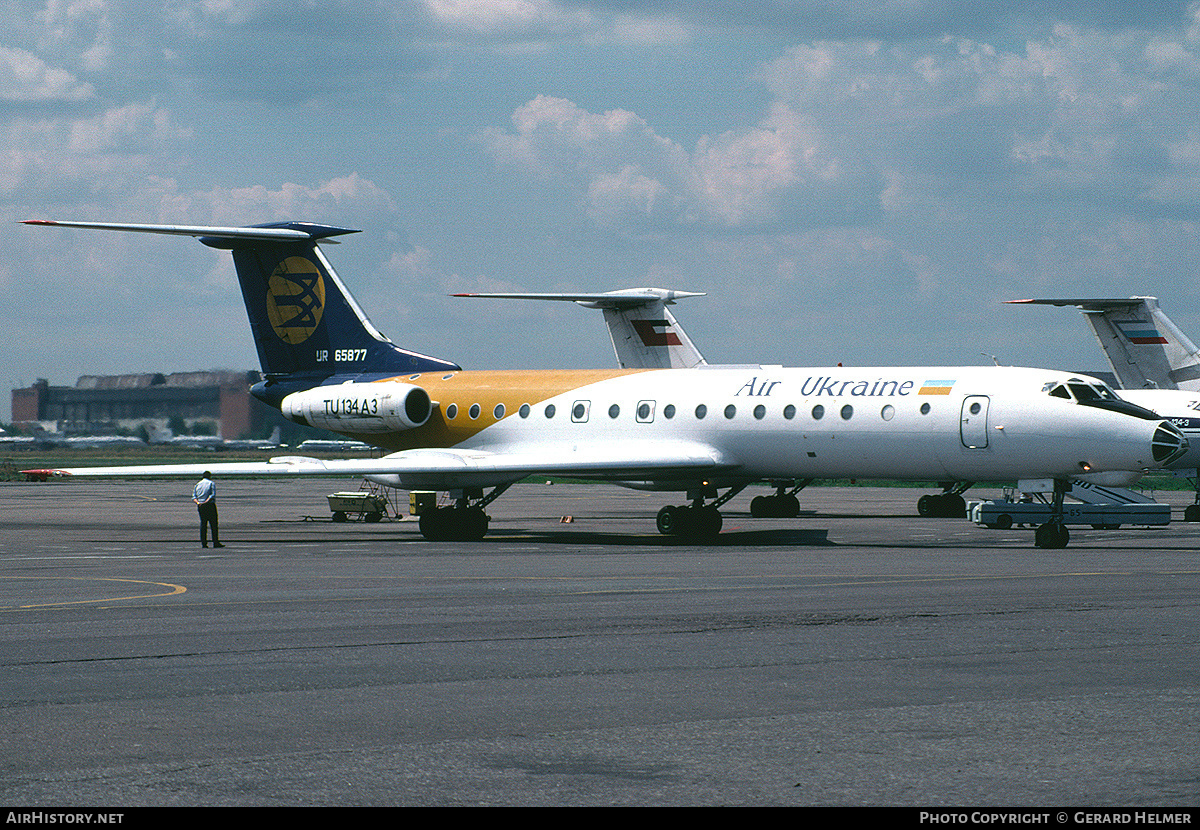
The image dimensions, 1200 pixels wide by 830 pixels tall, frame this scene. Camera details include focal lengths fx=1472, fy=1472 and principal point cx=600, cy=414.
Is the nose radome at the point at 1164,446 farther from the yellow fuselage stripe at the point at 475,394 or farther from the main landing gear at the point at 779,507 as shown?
the main landing gear at the point at 779,507

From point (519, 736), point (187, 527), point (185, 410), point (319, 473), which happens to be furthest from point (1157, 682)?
point (185, 410)

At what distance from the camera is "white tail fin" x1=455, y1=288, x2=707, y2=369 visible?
58188 mm

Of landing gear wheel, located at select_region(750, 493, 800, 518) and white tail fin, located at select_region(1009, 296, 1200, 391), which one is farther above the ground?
white tail fin, located at select_region(1009, 296, 1200, 391)

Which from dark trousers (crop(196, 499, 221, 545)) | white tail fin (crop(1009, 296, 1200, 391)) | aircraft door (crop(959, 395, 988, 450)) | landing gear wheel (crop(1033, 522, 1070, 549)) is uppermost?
white tail fin (crop(1009, 296, 1200, 391))

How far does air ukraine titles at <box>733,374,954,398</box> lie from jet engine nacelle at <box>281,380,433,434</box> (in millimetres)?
8443

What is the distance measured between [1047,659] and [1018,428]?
52.5 feet

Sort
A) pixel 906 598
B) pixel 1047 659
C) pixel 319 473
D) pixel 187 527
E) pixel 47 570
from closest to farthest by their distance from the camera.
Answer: pixel 1047 659 < pixel 906 598 < pixel 47 570 < pixel 319 473 < pixel 187 527

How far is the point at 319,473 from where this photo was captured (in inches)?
1236

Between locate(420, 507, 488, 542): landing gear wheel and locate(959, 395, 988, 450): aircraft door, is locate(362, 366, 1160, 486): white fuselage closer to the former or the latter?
locate(959, 395, 988, 450): aircraft door

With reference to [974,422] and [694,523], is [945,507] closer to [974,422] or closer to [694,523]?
[694,523]

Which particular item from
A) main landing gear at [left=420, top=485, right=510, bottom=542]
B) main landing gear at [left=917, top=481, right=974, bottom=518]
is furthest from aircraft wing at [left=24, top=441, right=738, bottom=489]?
main landing gear at [left=917, top=481, right=974, bottom=518]

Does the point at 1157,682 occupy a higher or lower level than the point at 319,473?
lower

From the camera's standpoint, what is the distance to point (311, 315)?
38.1 meters
